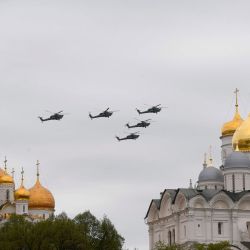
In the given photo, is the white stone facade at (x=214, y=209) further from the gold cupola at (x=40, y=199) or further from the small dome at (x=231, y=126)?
the gold cupola at (x=40, y=199)

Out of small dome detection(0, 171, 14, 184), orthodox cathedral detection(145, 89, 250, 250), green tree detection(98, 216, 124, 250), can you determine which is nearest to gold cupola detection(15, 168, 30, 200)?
small dome detection(0, 171, 14, 184)

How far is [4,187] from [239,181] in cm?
2756

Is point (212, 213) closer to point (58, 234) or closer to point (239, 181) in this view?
point (239, 181)

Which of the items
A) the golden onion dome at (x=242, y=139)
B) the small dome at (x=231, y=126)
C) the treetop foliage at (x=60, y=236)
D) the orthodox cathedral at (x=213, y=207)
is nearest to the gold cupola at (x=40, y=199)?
the orthodox cathedral at (x=213, y=207)

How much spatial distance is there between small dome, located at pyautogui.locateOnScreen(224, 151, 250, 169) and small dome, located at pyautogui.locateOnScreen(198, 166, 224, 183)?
2.33 m

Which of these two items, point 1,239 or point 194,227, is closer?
point 1,239

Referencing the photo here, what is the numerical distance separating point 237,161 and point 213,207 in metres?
4.58

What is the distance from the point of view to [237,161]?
119 m

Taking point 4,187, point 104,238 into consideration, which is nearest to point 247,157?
point 104,238

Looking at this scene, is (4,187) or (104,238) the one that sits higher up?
(4,187)

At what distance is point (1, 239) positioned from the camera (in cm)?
10362

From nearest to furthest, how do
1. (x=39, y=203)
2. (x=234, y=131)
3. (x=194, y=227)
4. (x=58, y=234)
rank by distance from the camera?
(x=58, y=234), (x=194, y=227), (x=234, y=131), (x=39, y=203)

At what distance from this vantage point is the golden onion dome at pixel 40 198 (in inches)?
5487

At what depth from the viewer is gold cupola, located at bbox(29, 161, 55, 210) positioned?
13938 centimetres
